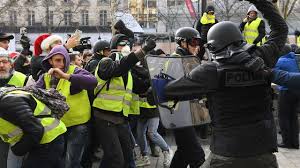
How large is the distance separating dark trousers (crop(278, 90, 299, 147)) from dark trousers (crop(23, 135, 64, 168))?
550cm

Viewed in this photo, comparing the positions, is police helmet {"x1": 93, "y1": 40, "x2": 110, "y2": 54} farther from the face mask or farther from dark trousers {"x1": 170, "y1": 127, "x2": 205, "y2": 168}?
dark trousers {"x1": 170, "y1": 127, "x2": 205, "y2": 168}

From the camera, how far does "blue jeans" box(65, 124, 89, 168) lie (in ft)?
18.7

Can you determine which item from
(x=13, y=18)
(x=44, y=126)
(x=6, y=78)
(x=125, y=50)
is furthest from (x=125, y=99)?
(x=13, y=18)

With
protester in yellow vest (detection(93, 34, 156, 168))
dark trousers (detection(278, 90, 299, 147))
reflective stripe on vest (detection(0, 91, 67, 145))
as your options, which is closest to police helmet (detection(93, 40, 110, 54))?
protester in yellow vest (detection(93, 34, 156, 168))

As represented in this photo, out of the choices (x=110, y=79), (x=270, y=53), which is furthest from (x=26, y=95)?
(x=270, y=53)

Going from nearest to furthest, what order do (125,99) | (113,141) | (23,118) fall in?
(23,118), (113,141), (125,99)

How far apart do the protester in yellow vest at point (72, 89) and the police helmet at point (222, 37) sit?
184 cm

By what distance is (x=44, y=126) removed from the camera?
176 inches

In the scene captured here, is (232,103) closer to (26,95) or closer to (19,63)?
(26,95)

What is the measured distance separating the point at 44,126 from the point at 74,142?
4.25 feet

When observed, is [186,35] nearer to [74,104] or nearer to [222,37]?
[74,104]

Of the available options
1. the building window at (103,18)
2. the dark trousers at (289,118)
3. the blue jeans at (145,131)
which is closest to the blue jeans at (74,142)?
the blue jeans at (145,131)

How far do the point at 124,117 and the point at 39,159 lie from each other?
1.77m

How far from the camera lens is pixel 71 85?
5.45 metres
